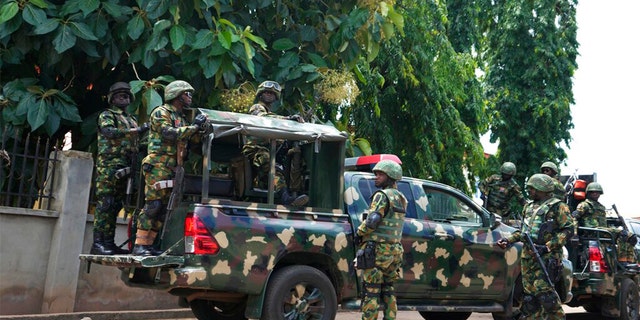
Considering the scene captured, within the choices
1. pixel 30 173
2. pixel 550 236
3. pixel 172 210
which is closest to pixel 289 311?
pixel 172 210

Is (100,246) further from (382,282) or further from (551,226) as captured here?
(551,226)

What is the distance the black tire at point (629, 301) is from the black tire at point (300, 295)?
15.9ft

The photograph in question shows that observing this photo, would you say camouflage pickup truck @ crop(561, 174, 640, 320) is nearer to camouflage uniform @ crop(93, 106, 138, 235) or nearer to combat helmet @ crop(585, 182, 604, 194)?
combat helmet @ crop(585, 182, 604, 194)

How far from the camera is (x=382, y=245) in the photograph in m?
7.52

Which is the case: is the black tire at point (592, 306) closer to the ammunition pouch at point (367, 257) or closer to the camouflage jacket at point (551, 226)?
the camouflage jacket at point (551, 226)

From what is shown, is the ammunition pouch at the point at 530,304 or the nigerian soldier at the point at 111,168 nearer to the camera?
the nigerian soldier at the point at 111,168

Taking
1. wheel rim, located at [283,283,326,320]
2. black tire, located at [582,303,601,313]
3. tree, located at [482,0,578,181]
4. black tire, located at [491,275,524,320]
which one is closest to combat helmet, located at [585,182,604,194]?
black tire, located at [582,303,601,313]

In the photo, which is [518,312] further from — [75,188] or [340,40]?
[75,188]

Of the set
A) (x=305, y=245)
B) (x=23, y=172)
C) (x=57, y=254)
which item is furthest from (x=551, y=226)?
(x=23, y=172)

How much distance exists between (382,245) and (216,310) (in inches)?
73.9

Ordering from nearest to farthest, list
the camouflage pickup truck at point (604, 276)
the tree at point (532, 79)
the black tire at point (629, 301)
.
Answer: the camouflage pickup truck at point (604, 276)
the black tire at point (629, 301)
the tree at point (532, 79)

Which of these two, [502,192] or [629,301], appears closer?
[629,301]

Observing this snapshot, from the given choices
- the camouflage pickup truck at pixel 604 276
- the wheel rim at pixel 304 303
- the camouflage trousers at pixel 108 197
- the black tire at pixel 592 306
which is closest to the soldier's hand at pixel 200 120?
the camouflage trousers at pixel 108 197

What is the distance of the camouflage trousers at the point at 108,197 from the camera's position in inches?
319
